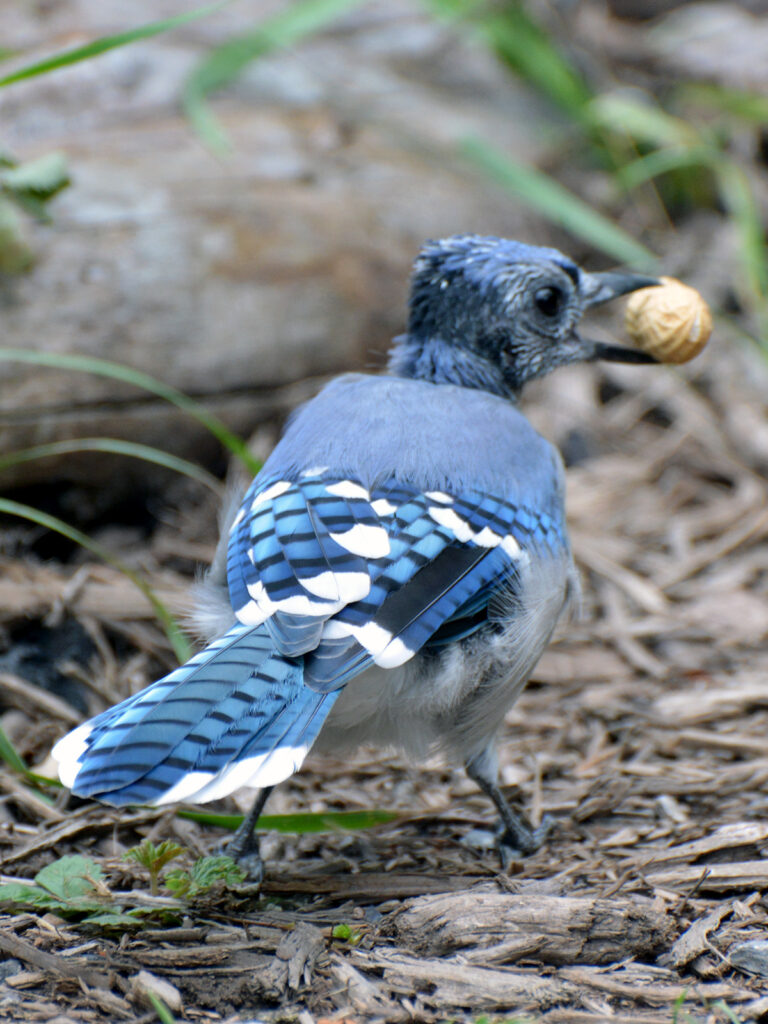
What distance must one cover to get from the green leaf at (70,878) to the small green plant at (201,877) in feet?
0.45

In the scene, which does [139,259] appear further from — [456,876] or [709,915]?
[709,915]

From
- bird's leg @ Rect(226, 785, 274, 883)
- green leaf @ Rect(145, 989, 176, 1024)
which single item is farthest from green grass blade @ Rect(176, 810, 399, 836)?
green leaf @ Rect(145, 989, 176, 1024)

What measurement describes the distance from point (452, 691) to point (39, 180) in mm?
1851

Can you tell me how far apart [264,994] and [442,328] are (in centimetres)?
170

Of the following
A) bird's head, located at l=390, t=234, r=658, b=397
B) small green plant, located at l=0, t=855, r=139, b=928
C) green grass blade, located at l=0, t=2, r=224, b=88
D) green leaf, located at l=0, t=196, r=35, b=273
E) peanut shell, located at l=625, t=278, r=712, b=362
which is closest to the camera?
small green plant, located at l=0, t=855, r=139, b=928

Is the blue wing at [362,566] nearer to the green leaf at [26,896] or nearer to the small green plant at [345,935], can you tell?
the small green plant at [345,935]

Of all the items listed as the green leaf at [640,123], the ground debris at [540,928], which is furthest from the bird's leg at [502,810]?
the green leaf at [640,123]

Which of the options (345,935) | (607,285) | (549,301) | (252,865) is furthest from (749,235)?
(345,935)

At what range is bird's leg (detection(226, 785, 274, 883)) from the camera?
7.63 ft

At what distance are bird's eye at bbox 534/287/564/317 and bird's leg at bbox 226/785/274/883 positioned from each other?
1436 mm

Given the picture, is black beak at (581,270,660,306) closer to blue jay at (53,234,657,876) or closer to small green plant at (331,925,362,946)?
blue jay at (53,234,657,876)

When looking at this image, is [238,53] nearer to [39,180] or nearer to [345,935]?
[39,180]

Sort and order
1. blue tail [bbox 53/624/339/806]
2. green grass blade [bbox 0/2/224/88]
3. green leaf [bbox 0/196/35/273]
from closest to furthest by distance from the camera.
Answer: blue tail [bbox 53/624/339/806] → green grass blade [bbox 0/2/224/88] → green leaf [bbox 0/196/35/273]

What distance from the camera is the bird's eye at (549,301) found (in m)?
2.87
